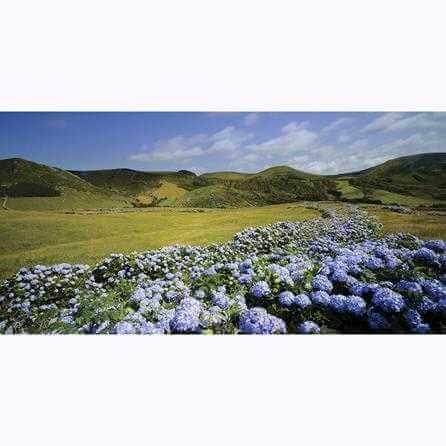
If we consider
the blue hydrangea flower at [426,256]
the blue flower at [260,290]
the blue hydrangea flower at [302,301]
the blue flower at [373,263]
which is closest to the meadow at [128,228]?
the blue hydrangea flower at [426,256]

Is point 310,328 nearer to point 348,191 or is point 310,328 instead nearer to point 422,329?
point 422,329

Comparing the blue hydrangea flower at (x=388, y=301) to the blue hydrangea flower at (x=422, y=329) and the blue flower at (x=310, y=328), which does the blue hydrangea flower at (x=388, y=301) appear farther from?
the blue flower at (x=310, y=328)

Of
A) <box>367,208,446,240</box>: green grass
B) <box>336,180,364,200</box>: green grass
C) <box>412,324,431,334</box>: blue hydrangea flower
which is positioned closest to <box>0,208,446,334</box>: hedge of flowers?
<box>412,324,431,334</box>: blue hydrangea flower

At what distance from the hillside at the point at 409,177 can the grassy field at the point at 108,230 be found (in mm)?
907

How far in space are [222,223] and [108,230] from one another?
1512 mm

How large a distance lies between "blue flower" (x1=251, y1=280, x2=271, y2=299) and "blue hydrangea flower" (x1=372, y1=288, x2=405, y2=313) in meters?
1.14

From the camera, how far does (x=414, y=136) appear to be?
5.72m

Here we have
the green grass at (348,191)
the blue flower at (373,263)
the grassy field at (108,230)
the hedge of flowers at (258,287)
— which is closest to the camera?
the hedge of flowers at (258,287)

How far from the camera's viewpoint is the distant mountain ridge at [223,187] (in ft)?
19.5

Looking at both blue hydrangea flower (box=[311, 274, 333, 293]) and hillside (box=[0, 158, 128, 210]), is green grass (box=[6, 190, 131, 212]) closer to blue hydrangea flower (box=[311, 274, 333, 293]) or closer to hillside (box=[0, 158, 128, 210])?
hillside (box=[0, 158, 128, 210])

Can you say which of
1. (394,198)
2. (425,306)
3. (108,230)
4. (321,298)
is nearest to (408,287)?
(425,306)

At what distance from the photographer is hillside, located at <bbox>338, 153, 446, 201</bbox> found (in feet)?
19.2

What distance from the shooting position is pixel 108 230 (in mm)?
5930
